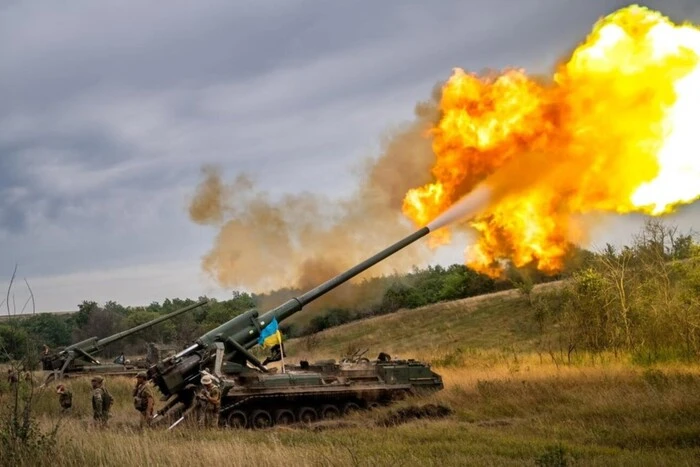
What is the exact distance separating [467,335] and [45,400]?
94.8ft

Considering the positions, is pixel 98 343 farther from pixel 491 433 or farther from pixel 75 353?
pixel 491 433

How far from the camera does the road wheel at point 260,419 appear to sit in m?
17.0

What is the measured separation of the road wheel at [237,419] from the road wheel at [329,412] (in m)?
1.95

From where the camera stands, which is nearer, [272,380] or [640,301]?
[272,380]

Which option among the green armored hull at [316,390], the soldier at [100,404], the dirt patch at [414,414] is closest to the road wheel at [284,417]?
the green armored hull at [316,390]

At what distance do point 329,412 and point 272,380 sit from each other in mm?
1659

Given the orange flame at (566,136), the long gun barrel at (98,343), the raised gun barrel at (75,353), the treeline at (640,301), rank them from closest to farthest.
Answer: the orange flame at (566,136) → the treeline at (640,301) → the raised gun barrel at (75,353) → the long gun barrel at (98,343)

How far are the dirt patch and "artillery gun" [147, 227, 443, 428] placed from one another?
2.00 m

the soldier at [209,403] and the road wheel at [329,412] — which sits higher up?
the soldier at [209,403]

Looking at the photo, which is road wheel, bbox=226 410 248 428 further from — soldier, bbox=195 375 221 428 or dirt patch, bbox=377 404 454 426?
dirt patch, bbox=377 404 454 426

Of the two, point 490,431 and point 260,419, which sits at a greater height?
point 260,419

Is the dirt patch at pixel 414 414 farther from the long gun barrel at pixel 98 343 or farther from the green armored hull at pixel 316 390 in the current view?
the long gun barrel at pixel 98 343

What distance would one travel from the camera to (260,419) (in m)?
17.1

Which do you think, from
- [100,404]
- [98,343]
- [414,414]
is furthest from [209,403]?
[98,343]
